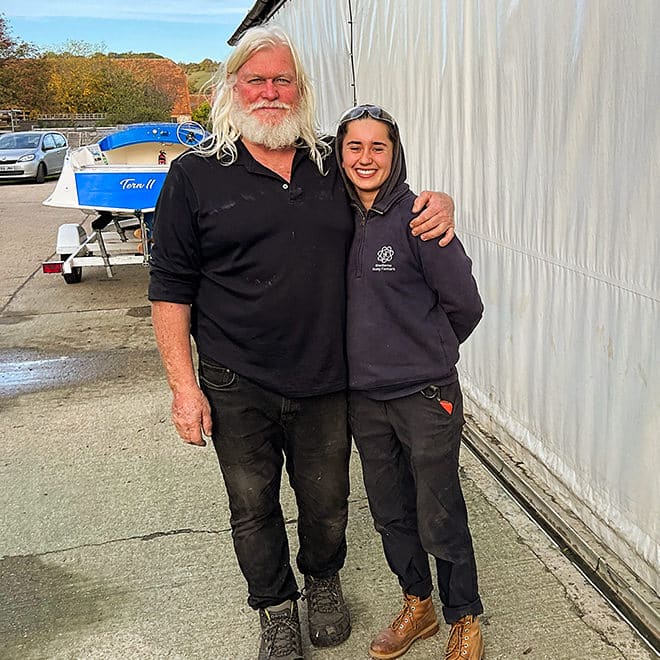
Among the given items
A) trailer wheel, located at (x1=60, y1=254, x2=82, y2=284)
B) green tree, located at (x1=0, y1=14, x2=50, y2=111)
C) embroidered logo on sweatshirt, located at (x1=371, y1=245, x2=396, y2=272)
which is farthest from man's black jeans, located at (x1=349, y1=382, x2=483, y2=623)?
green tree, located at (x1=0, y1=14, x2=50, y2=111)

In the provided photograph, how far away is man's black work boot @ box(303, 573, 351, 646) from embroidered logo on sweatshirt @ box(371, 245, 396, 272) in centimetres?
124

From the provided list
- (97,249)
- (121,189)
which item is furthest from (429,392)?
(97,249)

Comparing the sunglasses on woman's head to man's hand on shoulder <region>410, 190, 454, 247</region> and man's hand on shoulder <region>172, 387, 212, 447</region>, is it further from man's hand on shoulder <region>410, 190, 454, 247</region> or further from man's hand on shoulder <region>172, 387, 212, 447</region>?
man's hand on shoulder <region>172, 387, 212, 447</region>

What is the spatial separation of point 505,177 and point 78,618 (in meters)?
2.69

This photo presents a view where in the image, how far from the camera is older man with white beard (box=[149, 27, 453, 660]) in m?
2.30

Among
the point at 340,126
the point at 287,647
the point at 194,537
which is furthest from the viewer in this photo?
the point at 194,537

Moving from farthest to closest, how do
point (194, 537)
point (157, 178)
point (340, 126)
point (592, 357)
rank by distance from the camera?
point (157, 178) < point (194, 537) < point (592, 357) < point (340, 126)

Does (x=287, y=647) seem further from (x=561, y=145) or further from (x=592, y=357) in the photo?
(x=561, y=145)

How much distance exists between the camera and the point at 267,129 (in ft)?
7.62

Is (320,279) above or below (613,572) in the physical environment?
above

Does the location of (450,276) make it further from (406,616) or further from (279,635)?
(279,635)

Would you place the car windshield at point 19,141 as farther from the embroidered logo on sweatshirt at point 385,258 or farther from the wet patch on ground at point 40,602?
the embroidered logo on sweatshirt at point 385,258

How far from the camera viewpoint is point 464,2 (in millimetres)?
3854

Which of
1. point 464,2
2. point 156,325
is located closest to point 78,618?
point 156,325
